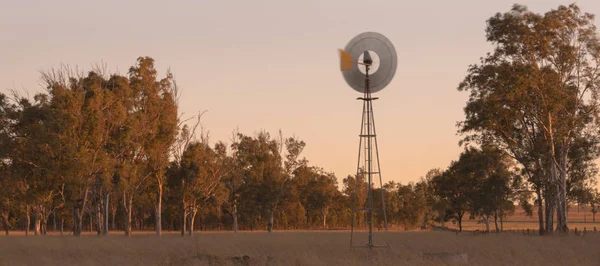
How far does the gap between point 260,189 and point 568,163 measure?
47584 mm

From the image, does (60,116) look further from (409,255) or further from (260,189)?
(260,189)

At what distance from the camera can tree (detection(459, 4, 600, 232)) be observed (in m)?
54.4

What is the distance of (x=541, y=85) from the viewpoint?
179 feet

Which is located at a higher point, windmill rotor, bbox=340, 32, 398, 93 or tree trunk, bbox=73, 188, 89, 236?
windmill rotor, bbox=340, 32, 398, 93

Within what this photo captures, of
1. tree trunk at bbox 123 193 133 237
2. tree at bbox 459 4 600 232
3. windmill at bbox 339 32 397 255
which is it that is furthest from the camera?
tree trunk at bbox 123 193 133 237

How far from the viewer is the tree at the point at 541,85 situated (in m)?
54.4

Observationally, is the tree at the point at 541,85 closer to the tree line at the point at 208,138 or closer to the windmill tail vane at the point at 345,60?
the tree line at the point at 208,138

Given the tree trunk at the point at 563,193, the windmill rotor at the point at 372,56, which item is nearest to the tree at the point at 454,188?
the tree trunk at the point at 563,193

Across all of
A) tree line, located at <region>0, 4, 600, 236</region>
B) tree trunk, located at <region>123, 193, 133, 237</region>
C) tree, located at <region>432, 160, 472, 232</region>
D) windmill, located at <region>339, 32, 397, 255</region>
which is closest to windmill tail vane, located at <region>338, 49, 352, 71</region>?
windmill, located at <region>339, 32, 397, 255</region>

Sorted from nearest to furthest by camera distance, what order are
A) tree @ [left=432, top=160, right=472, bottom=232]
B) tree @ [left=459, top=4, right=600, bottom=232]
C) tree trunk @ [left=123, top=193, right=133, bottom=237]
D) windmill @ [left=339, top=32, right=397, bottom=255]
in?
A: 1. windmill @ [left=339, top=32, right=397, bottom=255]
2. tree @ [left=459, top=4, right=600, bottom=232]
3. tree trunk @ [left=123, top=193, right=133, bottom=237]
4. tree @ [left=432, top=160, right=472, bottom=232]

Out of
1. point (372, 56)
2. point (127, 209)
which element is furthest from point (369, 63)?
point (127, 209)

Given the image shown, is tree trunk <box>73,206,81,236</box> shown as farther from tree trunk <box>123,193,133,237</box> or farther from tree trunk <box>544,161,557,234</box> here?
tree trunk <box>544,161,557,234</box>

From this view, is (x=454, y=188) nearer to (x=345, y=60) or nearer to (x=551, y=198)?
(x=551, y=198)

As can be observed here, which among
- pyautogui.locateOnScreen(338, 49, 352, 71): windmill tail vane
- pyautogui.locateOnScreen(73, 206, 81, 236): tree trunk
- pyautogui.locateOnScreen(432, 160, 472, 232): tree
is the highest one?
pyautogui.locateOnScreen(338, 49, 352, 71): windmill tail vane
